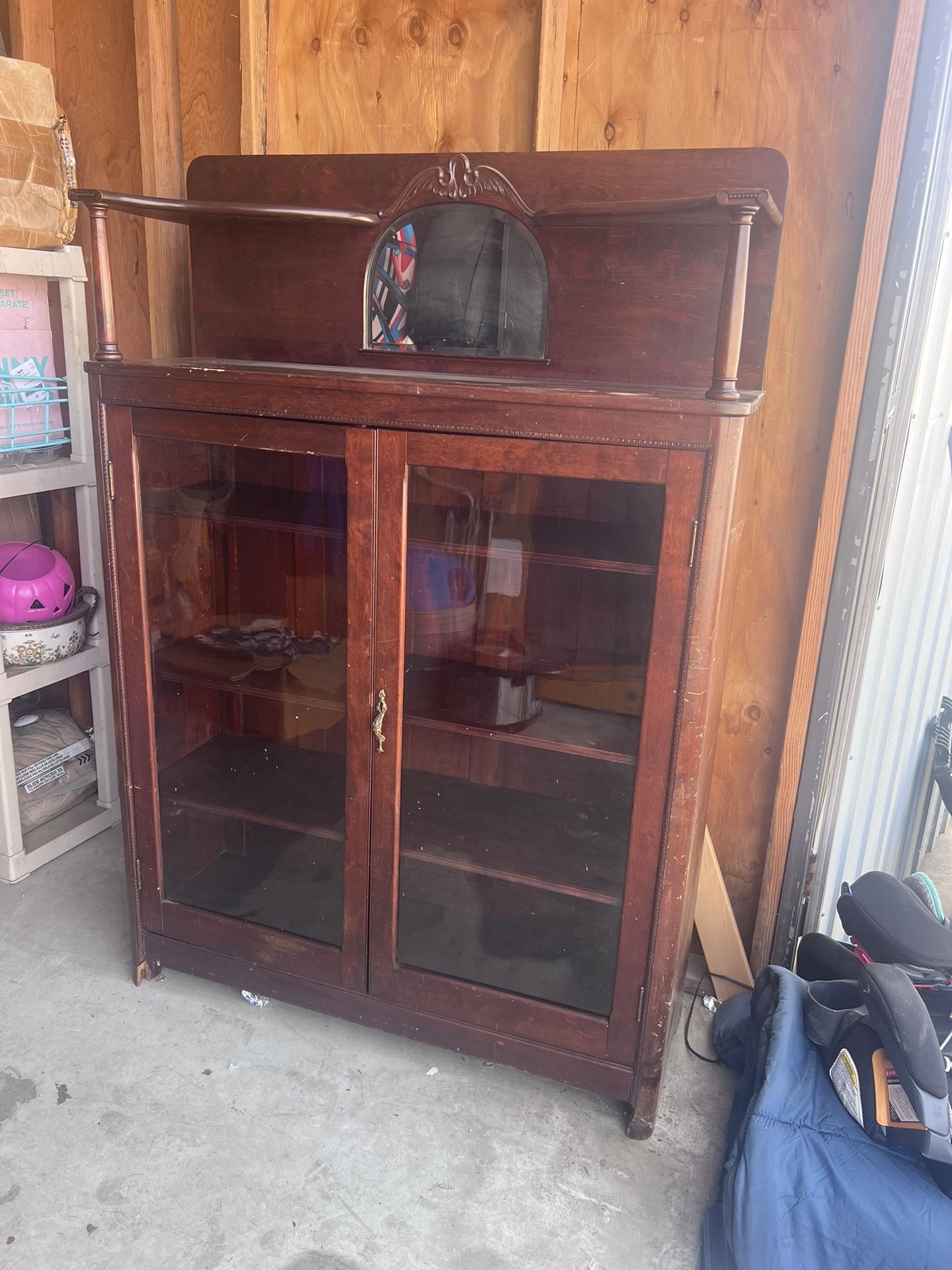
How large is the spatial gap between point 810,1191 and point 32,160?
8.44 ft

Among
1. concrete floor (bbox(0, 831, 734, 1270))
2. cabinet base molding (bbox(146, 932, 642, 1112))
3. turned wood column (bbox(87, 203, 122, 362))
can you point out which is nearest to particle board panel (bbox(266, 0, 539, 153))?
turned wood column (bbox(87, 203, 122, 362))

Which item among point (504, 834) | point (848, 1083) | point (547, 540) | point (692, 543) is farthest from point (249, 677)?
point (848, 1083)

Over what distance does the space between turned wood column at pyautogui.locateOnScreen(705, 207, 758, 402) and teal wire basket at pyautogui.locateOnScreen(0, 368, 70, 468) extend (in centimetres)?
172

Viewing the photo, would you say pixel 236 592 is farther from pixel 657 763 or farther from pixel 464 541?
pixel 657 763

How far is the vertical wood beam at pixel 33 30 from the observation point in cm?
217

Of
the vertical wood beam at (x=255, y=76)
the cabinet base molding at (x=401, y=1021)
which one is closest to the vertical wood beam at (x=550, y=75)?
the vertical wood beam at (x=255, y=76)

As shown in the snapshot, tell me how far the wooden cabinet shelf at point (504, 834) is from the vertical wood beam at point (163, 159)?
4.20ft

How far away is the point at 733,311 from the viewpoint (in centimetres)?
131

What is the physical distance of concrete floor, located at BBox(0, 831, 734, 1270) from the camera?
4.76 ft

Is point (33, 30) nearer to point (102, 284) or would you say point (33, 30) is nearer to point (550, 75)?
point (102, 284)

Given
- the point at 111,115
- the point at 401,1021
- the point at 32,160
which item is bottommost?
the point at 401,1021

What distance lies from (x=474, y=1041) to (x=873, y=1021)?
2.37 feet

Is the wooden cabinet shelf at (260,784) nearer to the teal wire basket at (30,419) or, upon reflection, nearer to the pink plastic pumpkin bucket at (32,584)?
the pink plastic pumpkin bucket at (32,584)

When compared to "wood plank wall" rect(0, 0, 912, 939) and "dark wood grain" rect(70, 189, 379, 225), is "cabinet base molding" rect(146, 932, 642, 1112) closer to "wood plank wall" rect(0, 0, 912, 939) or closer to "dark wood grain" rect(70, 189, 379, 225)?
"wood plank wall" rect(0, 0, 912, 939)
